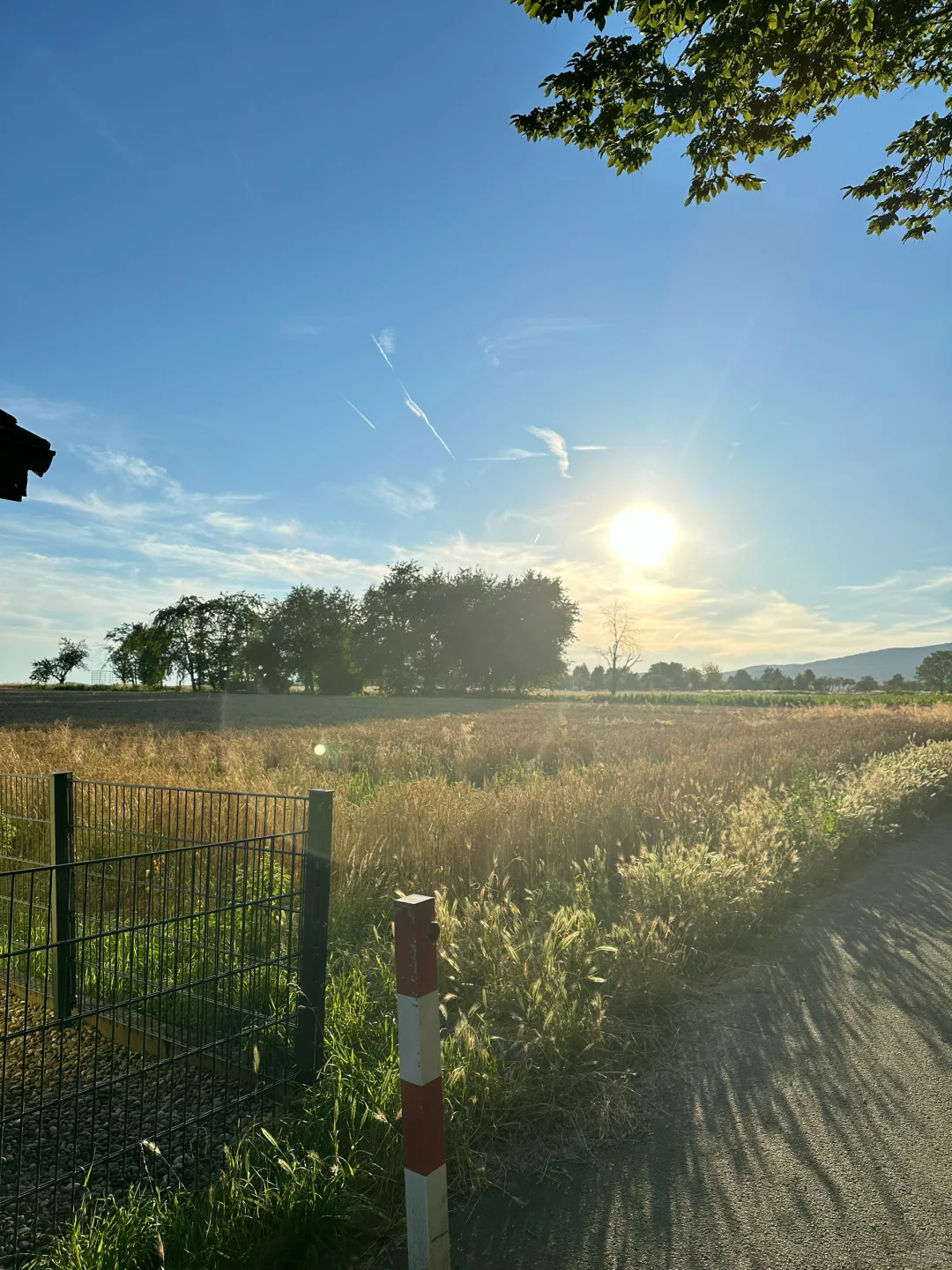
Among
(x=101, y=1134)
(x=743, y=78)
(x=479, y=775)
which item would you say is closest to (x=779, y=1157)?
(x=101, y=1134)

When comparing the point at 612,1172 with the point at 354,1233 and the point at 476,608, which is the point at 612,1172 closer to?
the point at 354,1233

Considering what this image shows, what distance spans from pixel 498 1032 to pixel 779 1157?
4.59 feet

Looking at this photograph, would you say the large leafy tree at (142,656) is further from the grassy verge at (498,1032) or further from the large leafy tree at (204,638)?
the grassy verge at (498,1032)

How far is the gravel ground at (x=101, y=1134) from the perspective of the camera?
2.89 meters

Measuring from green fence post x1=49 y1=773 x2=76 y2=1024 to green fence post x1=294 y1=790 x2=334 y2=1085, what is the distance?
1.42m

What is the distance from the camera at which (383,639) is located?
77.9 meters

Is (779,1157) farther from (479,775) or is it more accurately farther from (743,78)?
(479,775)

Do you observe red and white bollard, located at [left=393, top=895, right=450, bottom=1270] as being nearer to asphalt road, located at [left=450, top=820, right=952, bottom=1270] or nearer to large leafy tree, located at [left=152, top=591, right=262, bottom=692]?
asphalt road, located at [left=450, top=820, right=952, bottom=1270]

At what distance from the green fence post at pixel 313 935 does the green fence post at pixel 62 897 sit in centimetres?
142

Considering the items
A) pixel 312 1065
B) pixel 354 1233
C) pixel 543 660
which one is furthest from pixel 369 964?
pixel 543 660

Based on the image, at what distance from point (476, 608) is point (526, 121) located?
222 ft

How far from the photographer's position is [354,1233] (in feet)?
8.77

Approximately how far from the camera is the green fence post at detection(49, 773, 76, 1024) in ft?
14.0

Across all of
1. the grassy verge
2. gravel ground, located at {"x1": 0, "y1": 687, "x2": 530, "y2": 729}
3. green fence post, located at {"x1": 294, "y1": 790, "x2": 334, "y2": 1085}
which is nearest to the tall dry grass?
the grassy verge
